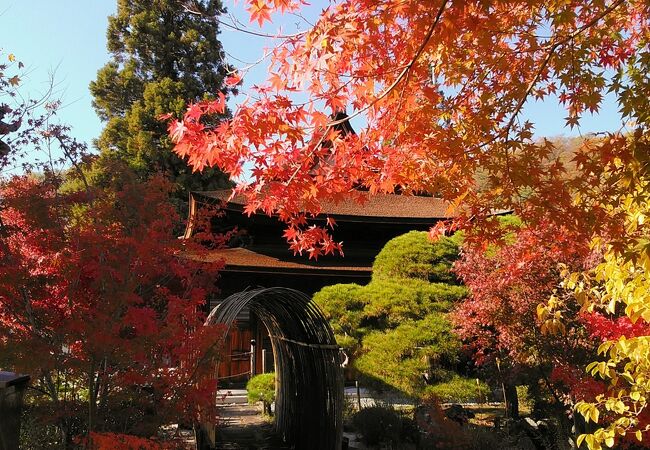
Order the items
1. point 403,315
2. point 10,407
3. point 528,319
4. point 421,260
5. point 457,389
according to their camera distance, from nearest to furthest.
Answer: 1. point 10,407
2. point 528,319
3. point 457,389
4. point 403,315
5. point 421,260

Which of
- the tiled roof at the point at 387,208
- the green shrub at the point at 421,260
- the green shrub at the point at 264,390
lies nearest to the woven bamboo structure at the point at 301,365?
the green shrub at the point at 264,390

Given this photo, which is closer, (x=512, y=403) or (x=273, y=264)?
(x=512, y=403)

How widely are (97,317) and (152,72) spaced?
2149cm

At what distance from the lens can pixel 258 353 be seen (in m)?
15.4

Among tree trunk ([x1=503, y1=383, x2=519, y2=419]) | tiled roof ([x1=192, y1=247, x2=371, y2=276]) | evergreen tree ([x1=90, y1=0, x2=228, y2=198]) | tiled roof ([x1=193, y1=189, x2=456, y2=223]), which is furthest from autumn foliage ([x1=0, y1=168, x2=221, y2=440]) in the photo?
evergreen tree ([x1=90, y1=0, x2=228, y2=198])

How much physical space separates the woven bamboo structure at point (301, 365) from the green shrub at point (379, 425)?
3.37 feet

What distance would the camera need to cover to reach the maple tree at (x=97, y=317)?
514 cm

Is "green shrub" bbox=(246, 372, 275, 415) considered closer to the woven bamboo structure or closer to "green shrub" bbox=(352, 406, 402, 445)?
the woven bamboo structure

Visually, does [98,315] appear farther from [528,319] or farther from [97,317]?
[528,319]

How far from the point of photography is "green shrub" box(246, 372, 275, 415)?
11.4 metres

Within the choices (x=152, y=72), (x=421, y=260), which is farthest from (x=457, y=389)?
(x=152, y=72)

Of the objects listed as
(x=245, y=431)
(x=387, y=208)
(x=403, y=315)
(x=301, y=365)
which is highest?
(x=387, y=208)

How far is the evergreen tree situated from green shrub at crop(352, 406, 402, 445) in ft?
50.7

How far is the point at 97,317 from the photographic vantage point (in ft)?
17.1
